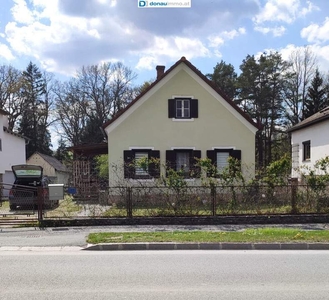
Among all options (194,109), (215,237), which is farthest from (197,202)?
(194,109)

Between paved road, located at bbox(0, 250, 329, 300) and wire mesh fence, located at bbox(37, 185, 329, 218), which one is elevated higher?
wire mesh fence, located at bbox(37, 185, 329, 218)

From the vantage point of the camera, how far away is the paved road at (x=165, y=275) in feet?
18.2

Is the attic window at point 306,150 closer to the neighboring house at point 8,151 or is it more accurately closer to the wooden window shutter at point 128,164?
the wooden window shutter at point 128,164

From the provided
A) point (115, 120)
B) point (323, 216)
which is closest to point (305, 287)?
point (323, 216)

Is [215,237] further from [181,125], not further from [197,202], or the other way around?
[181,125]

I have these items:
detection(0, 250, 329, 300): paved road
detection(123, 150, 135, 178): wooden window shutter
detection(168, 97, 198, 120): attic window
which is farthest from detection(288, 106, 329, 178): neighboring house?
detection(0, 250, 329, 300): paved road

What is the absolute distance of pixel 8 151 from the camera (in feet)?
108

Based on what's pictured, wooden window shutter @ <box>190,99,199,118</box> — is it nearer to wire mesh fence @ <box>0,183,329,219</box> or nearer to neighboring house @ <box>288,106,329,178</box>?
neighboring house @ <box>288,106,329,178</box>

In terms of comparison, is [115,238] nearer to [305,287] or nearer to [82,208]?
[82,208]

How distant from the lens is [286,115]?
50094 millimetres

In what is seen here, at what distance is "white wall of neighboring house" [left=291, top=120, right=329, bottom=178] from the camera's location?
21.0m

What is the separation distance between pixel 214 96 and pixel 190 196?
918 centimetres

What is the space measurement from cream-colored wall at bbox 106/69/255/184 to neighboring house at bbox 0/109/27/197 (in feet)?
49.8

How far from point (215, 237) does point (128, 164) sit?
9.92 meters
